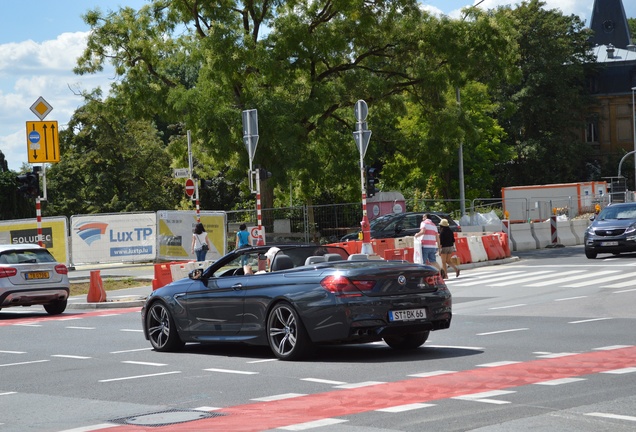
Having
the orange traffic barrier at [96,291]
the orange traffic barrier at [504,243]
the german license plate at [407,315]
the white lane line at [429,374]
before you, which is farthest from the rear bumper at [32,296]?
the orange traffic barrier at [504,243]

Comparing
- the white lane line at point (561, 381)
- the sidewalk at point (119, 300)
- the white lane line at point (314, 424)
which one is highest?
the white lane line at point (314, 424)

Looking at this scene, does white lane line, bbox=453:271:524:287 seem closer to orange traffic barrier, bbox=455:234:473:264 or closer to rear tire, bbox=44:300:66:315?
orange traffic barrier, bbox=455:234:473:264

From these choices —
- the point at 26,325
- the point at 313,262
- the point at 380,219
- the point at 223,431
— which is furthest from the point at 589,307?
the point at 380,219

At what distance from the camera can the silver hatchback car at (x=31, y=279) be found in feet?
76.3

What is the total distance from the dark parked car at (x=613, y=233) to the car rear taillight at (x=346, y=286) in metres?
21.9

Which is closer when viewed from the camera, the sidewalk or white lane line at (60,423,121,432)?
white lane line at (60,423,121,432)

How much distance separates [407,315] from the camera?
40.9 feet

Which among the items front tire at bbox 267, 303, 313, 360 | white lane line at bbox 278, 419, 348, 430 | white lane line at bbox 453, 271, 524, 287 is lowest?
white lane line at bbox 453, 271, 524, 287

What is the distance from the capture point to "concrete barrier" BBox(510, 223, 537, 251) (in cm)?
4250

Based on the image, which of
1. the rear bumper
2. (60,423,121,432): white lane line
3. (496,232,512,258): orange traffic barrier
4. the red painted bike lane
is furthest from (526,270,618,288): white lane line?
(60,423,121,432): white lane line

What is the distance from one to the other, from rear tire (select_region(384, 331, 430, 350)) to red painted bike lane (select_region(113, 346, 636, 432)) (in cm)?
201

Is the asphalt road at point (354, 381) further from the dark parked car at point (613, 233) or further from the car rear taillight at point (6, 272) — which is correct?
the dark parked car at point (613, 233)

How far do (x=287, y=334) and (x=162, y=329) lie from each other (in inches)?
104

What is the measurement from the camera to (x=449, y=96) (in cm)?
5009
